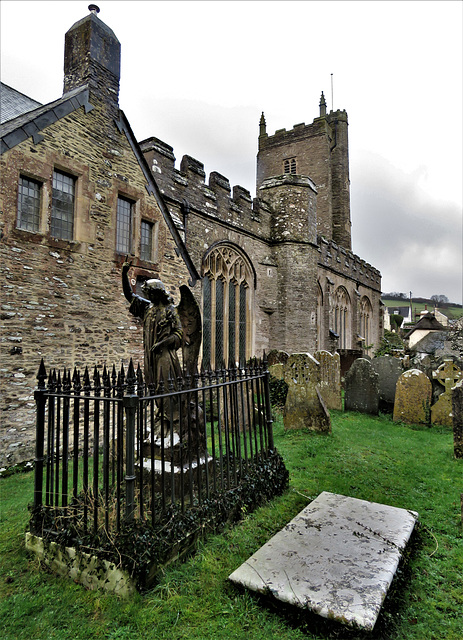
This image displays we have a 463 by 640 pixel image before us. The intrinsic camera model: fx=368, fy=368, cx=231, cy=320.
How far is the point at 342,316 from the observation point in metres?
23.8

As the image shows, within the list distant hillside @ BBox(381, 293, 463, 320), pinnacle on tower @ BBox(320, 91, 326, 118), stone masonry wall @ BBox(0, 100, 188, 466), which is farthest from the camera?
distant hillside @ BBox(381, 293, 463, 320)

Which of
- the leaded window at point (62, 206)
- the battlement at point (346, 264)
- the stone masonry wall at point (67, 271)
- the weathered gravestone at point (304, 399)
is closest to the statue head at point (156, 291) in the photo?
the stone masonry wall at point (67, 271)

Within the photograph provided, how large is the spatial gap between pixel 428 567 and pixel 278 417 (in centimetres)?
613

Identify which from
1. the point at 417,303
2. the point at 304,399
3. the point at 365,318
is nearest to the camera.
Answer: the point at 304,399

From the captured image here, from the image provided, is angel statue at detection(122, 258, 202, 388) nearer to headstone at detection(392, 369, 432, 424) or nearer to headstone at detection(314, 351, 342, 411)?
headstone at detection(392, 369, 432, 424)

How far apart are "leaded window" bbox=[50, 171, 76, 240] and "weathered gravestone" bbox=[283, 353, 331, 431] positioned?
220 inches

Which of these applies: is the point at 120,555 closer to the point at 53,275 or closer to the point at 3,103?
the point at 53,275

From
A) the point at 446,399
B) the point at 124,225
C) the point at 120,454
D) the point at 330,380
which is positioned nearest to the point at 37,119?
the point at 124,225

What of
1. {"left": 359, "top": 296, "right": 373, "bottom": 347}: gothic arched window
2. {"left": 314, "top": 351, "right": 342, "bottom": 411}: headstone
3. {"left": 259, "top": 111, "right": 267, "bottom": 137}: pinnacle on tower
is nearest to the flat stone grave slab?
{"left": 314, "top": 351, "right": 342, "bottom": 411}: headstone

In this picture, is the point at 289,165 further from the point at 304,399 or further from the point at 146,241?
the point at 304,399

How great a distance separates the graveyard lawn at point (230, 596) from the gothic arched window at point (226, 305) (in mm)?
8368

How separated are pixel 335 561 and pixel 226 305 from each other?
436 inches

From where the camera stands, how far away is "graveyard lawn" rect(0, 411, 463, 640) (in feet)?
7.94

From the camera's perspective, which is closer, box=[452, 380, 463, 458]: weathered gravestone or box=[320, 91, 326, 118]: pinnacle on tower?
box=[452, 380, 463, 458]: weathered gravestone
